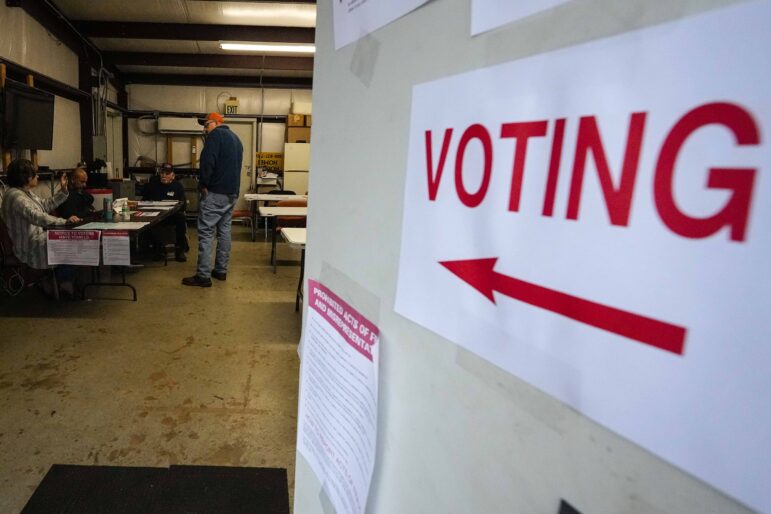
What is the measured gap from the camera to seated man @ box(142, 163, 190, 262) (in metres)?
5.43

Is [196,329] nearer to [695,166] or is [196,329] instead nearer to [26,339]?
[26,339]

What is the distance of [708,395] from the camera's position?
18 cm

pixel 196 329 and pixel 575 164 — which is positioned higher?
pixel 575 164

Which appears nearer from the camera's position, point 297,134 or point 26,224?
point 26,224

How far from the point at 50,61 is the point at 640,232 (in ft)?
23.7

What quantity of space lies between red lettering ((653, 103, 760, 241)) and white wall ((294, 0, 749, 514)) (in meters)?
0.05

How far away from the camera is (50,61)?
5.48 m

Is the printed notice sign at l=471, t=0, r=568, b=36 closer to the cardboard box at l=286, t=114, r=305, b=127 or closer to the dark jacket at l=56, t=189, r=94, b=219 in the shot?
the dark jacket at l=56, t=189, r=94, b=219

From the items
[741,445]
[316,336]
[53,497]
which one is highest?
[741,445]

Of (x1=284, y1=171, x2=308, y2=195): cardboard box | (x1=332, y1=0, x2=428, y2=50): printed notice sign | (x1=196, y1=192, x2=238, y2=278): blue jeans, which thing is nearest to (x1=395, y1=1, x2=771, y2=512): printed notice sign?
(x1=332, y1=0, x2=428, y2=50): printed notice sign

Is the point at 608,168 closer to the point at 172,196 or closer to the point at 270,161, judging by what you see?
the point at 172,196

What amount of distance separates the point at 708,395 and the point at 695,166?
0.32 ft

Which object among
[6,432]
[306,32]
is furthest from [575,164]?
[306,32]

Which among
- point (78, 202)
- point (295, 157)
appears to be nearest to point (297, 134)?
point (295, 157)
